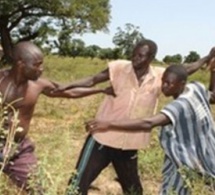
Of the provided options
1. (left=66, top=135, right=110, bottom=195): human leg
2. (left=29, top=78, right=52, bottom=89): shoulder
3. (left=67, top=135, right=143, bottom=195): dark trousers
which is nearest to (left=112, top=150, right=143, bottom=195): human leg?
(left=67, top=135, right=143, bottom=195): dark trousers

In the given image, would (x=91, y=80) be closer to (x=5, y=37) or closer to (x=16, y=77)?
(x=16, y=77)

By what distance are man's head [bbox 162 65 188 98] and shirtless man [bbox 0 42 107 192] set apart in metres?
0.75

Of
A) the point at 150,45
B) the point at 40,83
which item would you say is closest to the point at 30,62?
the point at 40,83

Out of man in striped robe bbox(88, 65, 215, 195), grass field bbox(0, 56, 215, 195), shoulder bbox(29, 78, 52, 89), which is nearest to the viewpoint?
grass field bbox(0, 56, 215, 195)

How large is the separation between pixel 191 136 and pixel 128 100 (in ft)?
2.23

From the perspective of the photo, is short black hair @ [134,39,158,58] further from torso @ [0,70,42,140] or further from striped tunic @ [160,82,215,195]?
torso @ [0,70,42,140]

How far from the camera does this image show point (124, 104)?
4.74 m

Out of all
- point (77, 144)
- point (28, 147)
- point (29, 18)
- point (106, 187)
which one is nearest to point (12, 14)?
point (29, 18)

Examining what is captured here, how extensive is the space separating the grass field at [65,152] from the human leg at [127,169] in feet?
1.20

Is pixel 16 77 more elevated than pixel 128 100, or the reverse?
pixel 16 77

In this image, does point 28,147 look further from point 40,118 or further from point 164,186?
point 40,118

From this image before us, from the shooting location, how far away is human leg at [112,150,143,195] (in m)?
4.90

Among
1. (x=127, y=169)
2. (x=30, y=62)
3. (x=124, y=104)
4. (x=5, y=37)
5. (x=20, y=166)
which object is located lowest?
(x=5, y=37)

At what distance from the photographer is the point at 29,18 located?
105 feet
